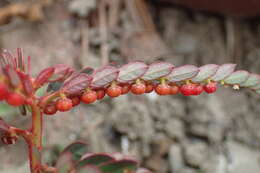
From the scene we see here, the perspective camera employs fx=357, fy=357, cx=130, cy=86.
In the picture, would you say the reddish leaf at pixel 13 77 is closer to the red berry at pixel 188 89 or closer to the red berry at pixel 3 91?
the red berry at pixel 3 91

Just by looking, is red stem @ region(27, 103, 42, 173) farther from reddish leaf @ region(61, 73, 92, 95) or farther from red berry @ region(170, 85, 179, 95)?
red berry @ region(170, 85, 179, 95)

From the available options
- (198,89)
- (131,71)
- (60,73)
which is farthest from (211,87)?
(60,73)

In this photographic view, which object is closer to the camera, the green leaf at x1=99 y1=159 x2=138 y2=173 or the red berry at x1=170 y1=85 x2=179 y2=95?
the red berry at x1=170 y1=85 x2=179 y2=95

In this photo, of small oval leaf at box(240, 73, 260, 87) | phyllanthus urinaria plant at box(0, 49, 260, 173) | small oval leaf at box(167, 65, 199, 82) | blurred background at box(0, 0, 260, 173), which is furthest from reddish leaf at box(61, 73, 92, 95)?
blurred background at box(0, 0, 260, 173)

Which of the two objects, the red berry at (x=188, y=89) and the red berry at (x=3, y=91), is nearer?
the red berry at (x=3, y=91)

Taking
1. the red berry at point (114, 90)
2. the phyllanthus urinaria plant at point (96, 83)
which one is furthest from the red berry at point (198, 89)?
the red berry at point (114, 90)

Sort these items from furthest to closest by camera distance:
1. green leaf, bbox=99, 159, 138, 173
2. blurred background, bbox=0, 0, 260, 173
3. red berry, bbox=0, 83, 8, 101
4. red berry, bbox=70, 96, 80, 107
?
blurred background, bbox=0, 0, 260, 173
green leaf, bbox=99, 159, 138, 173
red berry, bbox=70, 96, 80, 107
red berry, bbox=0, 83, 8, 101
